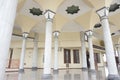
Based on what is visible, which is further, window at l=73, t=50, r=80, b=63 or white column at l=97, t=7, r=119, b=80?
window at l=73, t=50, r=80, b=63

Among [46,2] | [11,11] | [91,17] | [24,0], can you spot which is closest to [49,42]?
[46,2]

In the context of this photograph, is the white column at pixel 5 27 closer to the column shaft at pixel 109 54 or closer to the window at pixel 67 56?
the column shaft at pixel 109 54

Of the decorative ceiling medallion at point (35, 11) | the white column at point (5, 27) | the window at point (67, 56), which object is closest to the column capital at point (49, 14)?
the decorative ceiling medallion at point (35, 11)

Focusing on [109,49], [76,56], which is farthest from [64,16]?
[76,56]

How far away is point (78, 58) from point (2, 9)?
15.9 metres

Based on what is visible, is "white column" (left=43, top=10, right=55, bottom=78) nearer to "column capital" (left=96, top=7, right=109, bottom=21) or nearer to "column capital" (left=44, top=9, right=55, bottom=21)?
"column capital" (left=44, top=9, right=55, bottom=21)

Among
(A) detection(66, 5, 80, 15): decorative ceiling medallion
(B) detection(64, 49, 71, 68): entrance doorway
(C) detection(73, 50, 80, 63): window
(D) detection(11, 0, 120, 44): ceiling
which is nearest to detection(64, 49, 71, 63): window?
(B) detection(64, 49, 71, 68): entrance doorway

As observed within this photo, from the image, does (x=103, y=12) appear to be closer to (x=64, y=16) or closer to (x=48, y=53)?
(x=48, y=53)

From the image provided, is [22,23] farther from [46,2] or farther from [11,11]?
[11,11]

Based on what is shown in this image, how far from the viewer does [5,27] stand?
7.89 ft

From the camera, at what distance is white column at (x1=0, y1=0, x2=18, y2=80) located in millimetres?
2266

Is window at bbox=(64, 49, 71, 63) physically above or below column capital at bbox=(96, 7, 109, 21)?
below

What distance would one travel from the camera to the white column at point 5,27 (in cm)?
227

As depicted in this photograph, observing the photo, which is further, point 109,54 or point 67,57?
point 67,57
